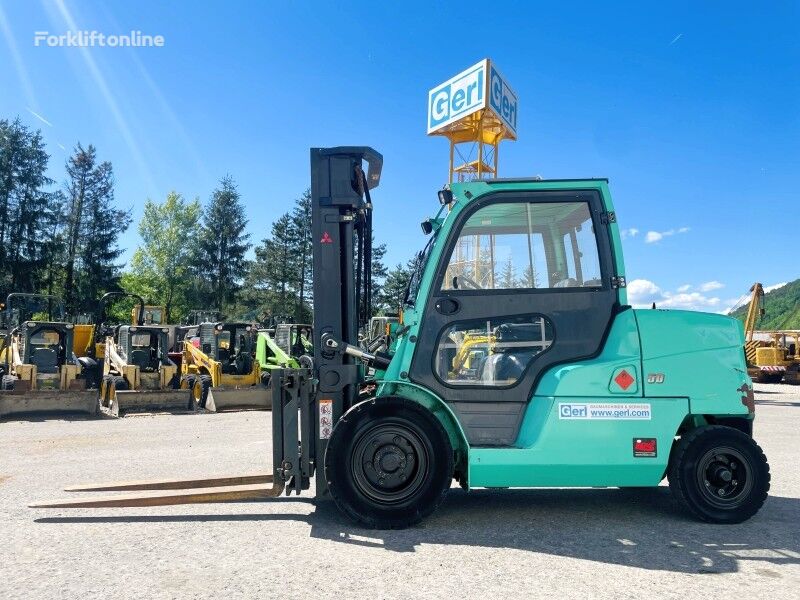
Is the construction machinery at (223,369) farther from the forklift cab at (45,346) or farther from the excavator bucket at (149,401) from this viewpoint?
the forklift cab at (45,346)

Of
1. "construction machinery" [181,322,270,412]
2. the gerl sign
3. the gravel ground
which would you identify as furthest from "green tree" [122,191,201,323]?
the gravel ground

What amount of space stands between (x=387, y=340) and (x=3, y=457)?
6110 mm

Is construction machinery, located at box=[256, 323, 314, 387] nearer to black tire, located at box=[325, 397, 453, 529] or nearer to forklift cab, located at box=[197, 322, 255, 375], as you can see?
forklift cab, located at box=[197, 322, 255, 375]

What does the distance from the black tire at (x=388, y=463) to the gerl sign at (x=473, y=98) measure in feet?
96.6

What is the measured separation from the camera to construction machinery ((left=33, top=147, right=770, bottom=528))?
4.90 meters

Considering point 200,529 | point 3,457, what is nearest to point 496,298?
point 200,529

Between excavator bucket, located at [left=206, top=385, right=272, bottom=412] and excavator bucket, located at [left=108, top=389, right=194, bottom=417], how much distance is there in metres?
0.59

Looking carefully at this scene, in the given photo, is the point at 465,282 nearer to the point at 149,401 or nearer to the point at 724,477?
the point at 724,477

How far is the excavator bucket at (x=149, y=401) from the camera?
1510cm

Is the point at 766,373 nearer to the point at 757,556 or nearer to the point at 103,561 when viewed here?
the point at 757,556

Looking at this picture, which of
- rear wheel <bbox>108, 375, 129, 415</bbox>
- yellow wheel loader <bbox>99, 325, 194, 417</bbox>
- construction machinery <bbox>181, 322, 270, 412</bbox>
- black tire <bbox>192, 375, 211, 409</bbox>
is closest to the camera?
yellow wheel loader <bbox>99, 325, 194, 417</bbox>

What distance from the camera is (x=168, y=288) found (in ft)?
173

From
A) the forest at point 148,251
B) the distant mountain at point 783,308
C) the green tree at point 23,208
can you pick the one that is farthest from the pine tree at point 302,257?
the distant mountain at point 783,308

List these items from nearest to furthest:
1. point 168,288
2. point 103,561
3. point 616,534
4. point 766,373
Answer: point 103,561, point 616,534, point 766,373, point 168,288
